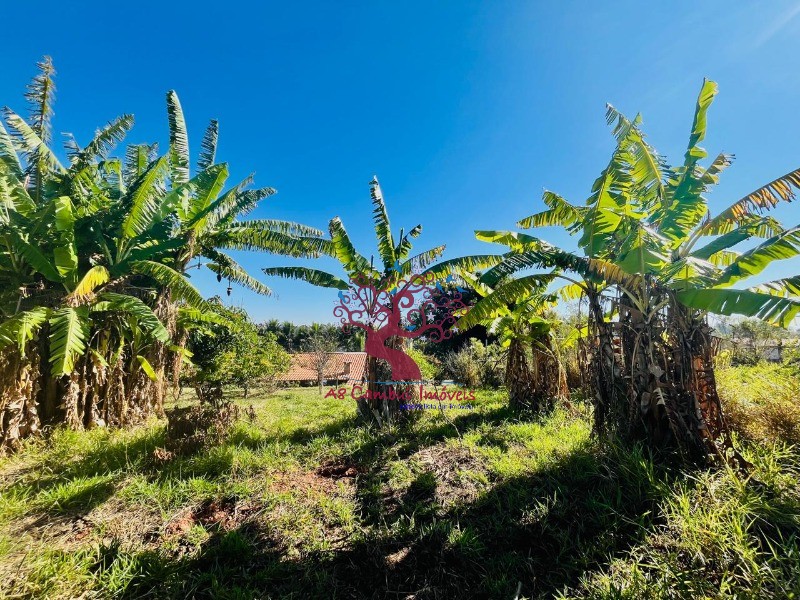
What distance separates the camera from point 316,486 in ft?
13.8

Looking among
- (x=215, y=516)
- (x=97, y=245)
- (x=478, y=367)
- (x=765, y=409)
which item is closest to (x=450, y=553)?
(x=215, y=516)

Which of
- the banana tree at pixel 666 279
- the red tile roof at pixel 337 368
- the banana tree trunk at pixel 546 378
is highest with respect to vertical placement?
the banana tree at pixel 666 279

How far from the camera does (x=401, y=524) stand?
331cm

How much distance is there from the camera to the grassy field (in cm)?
245

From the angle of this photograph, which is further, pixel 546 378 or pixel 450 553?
pixel 546 378

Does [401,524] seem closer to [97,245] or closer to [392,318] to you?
[392,318]

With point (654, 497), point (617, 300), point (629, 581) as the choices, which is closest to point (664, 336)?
point (617, 300)

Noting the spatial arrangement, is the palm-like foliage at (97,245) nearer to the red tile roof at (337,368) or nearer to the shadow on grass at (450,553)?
the shadow on grass at (450,553)

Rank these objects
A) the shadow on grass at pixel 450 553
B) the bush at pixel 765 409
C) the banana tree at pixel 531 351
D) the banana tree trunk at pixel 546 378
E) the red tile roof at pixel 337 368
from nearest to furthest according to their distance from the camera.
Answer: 1. the shadow on grass at pixel 450 553
2. the bush at pixel 765 409
3. the banana tree at pixel 531 351
4. the banana tree trunk at pixel 546 378
5. the red tile roof at pixel 337 368

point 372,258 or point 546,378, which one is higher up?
point 372,258

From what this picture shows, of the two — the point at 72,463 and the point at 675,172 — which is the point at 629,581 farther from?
the point at 72,463

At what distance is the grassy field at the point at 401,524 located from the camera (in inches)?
96.3

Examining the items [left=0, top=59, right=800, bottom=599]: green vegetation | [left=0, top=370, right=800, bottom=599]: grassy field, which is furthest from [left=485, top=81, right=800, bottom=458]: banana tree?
[left=0, top=370, right=800, bottom=599]: grassy field

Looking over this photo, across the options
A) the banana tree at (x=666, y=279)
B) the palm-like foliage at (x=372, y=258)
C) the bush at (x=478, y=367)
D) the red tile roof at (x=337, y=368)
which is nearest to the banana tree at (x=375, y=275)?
the palm-like foliage at (x=372, y=258)
